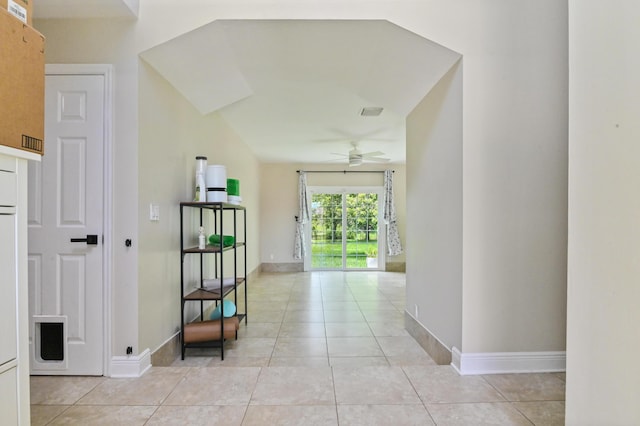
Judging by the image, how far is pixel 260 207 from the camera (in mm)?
7867

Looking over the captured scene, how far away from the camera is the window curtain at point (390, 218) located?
7812 mm

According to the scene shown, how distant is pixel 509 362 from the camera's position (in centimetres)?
229

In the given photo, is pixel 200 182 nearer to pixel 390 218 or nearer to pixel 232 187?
pixel 232 187

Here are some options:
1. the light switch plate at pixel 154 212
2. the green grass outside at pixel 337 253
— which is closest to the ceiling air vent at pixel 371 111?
the light switch plate at pixel 154 212

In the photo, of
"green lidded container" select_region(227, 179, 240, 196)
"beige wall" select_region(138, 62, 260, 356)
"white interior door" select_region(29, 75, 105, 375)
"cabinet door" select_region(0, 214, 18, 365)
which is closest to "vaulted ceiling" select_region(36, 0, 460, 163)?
"beige wall" select_region(138, 62, 260, 356)

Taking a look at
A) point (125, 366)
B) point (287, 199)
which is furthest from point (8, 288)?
point (287, 199)

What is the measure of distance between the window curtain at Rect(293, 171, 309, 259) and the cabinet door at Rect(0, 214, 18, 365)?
264 inches

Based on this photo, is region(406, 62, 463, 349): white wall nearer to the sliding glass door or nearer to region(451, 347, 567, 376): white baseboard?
region(451, 347, 567, 376): white baseboard

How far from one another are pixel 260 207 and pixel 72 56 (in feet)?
18.5

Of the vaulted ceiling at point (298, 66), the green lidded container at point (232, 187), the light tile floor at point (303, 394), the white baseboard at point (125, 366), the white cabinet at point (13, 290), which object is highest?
the vaulted ceiling at point (298, 66)

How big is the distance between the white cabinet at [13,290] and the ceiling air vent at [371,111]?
3485 millimetres

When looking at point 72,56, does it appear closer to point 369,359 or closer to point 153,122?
point 153,122

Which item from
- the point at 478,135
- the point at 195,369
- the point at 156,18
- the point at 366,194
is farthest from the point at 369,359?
the point at 366,194

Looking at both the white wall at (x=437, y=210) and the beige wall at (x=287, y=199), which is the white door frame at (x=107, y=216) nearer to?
the white wall at (x=437, y=210)
